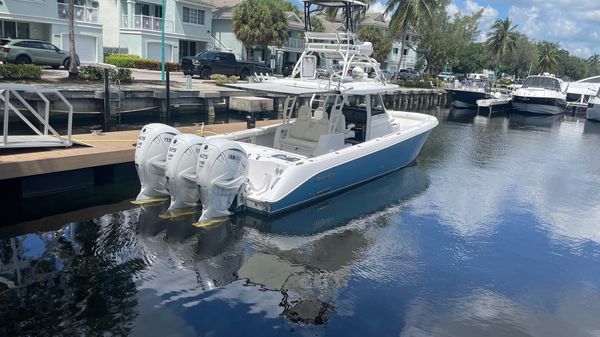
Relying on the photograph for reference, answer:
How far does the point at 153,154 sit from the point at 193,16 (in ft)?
102

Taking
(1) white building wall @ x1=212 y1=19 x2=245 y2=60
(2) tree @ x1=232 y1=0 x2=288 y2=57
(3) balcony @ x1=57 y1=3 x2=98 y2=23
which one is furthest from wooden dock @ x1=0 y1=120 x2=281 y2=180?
(1) white building wall @ x1=212 y1=19 x2=245 y2=60

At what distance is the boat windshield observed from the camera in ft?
113

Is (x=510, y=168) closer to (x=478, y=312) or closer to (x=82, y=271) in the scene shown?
(x=478, y=312)

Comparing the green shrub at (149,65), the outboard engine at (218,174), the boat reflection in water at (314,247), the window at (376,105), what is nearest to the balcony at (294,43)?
the green shrub at (149,65)

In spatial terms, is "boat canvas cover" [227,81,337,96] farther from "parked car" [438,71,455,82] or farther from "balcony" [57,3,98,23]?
"parked car" [438,71,455,82]

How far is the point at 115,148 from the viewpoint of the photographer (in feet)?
31.0

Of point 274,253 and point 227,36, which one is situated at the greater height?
point 227,36

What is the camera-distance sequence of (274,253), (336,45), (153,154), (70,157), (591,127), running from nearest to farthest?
1. (274,253)
2. (153,154)
3. (70,157)
4. (336,45)
5. (591,127)

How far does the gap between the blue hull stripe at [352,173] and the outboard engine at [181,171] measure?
4.68 ft

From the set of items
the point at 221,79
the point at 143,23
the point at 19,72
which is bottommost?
the point at 19,72

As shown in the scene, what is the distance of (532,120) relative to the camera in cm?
3073

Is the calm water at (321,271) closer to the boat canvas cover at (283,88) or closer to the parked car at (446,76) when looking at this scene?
the boat canvas cover at (283,88)

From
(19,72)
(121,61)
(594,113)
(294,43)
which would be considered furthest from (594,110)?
(19,72)

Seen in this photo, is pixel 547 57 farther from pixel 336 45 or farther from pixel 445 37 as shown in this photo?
pixel 336 45
